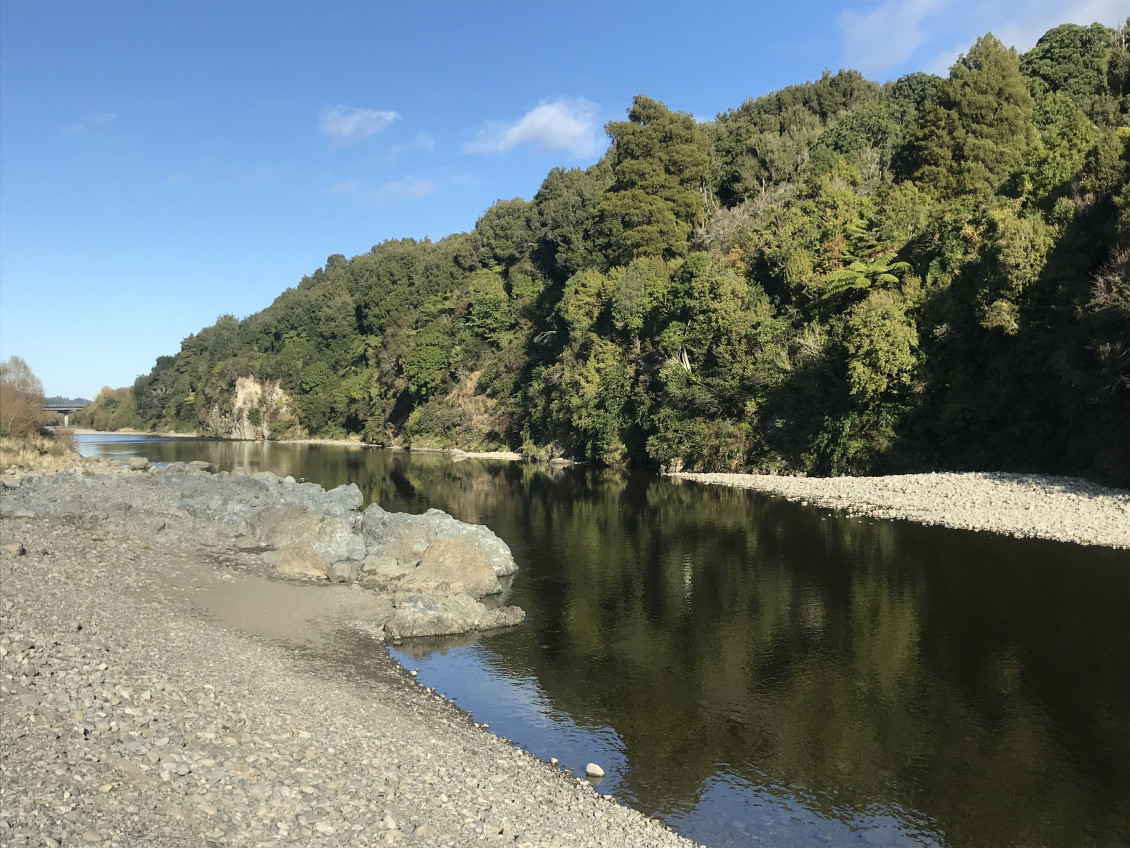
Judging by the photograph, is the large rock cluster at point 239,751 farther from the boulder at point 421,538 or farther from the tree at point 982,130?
the tree at point 982,130

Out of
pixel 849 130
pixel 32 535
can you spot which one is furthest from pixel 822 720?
pixel 849 130

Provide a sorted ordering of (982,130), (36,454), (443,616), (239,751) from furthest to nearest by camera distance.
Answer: (982,130)
(36,454)
(443,616)
(239,751)

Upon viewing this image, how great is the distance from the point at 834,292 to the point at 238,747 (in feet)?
146

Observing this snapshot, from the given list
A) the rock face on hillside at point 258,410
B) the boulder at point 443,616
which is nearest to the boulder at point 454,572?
the boulder at point 443,616

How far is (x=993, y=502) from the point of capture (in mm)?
33906

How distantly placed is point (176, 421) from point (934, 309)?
14235 cm

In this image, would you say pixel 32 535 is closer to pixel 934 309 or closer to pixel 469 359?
pixel 934 309

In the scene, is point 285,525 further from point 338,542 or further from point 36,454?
point 36,454

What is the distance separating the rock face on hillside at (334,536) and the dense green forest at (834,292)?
2508cm

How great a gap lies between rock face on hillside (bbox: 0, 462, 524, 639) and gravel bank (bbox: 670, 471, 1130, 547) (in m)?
18.7

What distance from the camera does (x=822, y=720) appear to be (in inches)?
572

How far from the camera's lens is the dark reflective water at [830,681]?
11688mm

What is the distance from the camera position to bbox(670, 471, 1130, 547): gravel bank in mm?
29156

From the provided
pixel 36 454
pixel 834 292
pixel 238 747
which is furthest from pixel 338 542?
pixel 36 454
